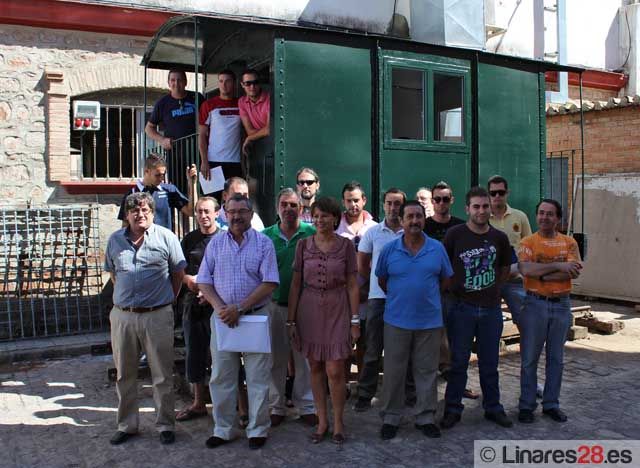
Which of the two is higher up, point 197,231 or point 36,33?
point 36,33

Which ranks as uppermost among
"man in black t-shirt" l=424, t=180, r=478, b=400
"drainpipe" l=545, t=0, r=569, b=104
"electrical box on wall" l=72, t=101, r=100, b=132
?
"drainpipe" l=545, t=0, r=569, b=104

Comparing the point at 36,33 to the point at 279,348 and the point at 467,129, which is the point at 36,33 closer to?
the point at 467,129

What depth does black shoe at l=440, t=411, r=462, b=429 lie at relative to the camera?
498 centimetres

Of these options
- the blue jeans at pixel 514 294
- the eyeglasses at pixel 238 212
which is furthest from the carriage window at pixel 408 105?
the eyeglasses at pixel 238 212

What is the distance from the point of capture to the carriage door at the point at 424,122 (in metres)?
6.88

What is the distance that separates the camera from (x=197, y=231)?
525 centimetres

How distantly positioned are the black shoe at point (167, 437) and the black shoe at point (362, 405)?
147 centimetres

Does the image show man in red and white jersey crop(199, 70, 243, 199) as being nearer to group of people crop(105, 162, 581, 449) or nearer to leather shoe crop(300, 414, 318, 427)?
group of people crop(105, 162, 581, 449)

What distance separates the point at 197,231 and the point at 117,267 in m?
0.76

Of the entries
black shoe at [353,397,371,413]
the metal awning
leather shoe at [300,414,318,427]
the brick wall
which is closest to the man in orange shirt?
black shoe at [353,397,371,413]

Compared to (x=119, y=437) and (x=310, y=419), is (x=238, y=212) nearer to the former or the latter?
(x=310, y=419)

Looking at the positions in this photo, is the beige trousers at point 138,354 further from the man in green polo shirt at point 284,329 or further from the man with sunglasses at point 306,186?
the man with sunglasses at point 306,186

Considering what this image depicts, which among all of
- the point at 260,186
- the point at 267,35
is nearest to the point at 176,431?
the point at 260,186

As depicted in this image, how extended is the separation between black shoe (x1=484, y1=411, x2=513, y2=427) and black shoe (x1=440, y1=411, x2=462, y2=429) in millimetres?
253
